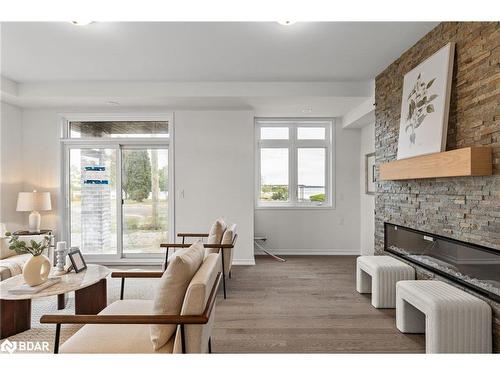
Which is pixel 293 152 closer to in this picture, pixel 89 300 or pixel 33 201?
pixel 89 300

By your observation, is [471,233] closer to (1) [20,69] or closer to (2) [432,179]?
(2) [432,179]

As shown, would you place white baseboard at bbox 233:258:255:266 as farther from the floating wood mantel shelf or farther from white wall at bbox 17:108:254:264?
the floating wood mantel shelf

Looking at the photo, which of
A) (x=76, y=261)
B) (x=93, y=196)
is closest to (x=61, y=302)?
(x=76, y=261)

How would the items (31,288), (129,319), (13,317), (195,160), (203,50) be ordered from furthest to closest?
(195,160) < (203,50) < (13,317) < (31,288) < (129,319)

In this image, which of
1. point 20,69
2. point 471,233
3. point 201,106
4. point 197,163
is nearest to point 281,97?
point 201,106

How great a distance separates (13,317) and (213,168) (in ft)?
10.3

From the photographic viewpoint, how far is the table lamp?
4637 mm

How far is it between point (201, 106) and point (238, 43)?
1.88m

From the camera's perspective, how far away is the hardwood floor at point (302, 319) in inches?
97.8

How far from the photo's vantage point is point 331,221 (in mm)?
5895

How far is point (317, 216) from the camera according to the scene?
5.90 m

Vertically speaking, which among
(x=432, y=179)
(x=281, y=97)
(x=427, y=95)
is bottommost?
(x=432, y=179)

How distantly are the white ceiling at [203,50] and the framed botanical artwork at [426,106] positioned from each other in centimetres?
39

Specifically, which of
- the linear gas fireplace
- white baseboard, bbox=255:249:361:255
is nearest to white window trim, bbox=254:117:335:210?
white baseboard, bbox=255:249:361:255
